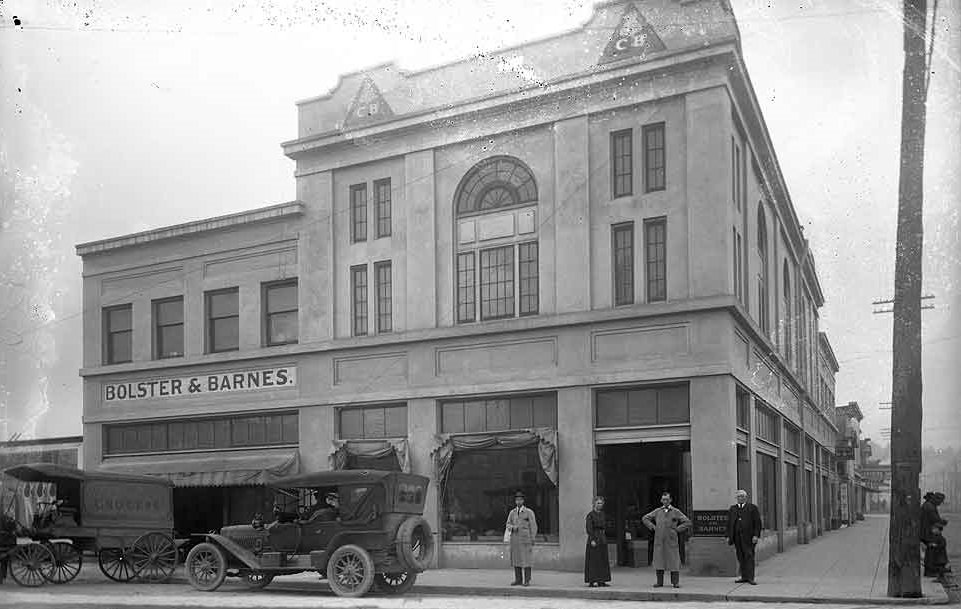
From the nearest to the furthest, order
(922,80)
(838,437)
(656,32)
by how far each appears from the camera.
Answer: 1. (922,80)
2. (656,32)
3. (838,437)

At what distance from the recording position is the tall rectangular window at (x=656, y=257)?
2297 cm

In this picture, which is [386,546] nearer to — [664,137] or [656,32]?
[664,137]

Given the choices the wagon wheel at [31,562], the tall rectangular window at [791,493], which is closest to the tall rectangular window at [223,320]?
the wagon wheel at [31,562]

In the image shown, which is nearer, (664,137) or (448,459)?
(664,137)

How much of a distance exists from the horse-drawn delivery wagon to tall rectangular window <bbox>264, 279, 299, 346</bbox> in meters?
5.83

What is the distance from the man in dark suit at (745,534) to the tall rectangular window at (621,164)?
692 cm

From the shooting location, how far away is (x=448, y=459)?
24.6 metres

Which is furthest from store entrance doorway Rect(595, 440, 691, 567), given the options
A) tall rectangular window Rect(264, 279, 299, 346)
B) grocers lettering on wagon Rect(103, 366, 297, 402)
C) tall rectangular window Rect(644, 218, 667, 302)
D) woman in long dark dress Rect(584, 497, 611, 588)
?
tall rectangular window Rect(264, 279, 299, 346)

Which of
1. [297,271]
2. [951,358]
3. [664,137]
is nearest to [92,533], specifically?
[297,271]

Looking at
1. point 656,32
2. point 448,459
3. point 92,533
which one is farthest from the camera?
point 448,459

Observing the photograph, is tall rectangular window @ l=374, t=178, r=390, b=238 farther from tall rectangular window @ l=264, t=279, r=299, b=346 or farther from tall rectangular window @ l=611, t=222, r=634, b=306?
tall rectangular window @ l=611, t=222, r=634, b=306

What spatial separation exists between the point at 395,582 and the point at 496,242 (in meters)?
8.27

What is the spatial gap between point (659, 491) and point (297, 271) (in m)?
10.3

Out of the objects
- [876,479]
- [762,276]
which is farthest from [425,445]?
[876,479]
